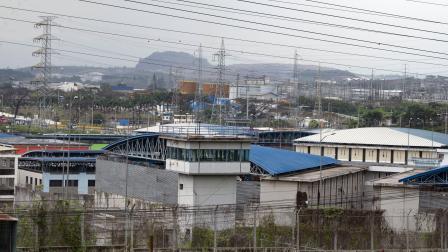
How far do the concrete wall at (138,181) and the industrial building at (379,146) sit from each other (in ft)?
31.1

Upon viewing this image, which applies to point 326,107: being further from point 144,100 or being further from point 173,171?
point 173,171

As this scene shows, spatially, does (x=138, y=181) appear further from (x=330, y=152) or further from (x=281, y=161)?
(x=330, y=152)

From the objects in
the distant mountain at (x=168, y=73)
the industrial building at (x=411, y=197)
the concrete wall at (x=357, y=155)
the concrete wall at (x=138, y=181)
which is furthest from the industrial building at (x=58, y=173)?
the distant mountain at (x=168, y=73)

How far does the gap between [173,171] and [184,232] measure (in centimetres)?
330

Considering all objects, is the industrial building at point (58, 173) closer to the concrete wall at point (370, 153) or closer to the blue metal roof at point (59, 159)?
the blue metal roof at point (59, 159)

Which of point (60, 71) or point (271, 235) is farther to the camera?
point (60, 71)

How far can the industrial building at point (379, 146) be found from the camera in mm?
32156

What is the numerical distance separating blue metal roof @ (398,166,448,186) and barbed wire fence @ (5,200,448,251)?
158 centimetres

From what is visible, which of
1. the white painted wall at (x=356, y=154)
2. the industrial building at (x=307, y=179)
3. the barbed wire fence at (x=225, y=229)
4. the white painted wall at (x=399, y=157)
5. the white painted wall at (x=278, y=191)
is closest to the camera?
the barbed wire fence at (x=225, y=229)

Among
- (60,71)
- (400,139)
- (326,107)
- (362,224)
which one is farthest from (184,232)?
(60,71)

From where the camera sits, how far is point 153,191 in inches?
961

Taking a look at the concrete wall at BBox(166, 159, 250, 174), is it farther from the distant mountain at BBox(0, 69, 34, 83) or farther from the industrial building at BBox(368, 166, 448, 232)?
the distant mountain at BBox(0, 69, 34, 83)

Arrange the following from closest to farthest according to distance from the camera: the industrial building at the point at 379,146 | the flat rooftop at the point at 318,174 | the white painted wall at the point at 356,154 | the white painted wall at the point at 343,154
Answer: the flat rooftop at the point at 318,174, the industrial building at the point at 379,146, the white painted wall at the point at 356,154, the white painted wall at the point at 343,154

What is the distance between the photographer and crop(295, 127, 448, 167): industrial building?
105ft
